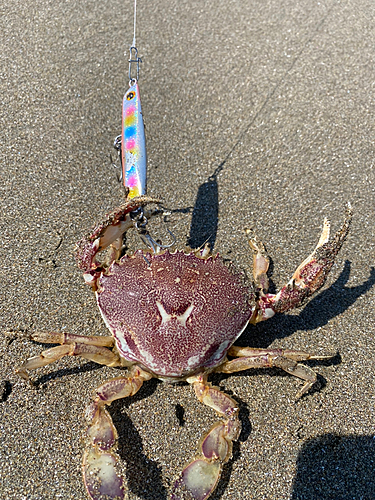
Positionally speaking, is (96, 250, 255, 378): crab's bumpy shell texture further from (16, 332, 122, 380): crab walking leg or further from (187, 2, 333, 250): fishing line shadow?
(187, 2, 333, 250): fishing line shadow

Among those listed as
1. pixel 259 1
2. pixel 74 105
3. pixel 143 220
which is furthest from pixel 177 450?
pixel 259 1

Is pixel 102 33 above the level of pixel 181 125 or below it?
above

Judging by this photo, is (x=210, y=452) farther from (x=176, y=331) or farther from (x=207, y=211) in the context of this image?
(x=207, y=211)

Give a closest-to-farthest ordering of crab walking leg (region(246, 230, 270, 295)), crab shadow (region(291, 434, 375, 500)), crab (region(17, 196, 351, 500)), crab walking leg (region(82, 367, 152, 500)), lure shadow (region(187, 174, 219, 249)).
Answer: crab walking leg (region(82, 367, 152, 500))
crab (region(17, 196, 351, 500))
crab shadow (region(291, 434, 375, 500))
crab walking leg (region(246, 230, 270, 295))
lure shadow (region(187, 174, 219, 249))

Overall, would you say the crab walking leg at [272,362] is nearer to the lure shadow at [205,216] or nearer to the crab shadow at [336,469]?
the crab shadow at [336,469]

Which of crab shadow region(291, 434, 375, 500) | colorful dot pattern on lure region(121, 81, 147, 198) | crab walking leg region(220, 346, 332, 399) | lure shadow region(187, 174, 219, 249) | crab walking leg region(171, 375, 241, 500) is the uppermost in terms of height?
colorful dot pattern on lure region(121, 81, 147, 198)

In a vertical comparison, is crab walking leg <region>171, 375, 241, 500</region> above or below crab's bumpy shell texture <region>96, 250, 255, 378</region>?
below

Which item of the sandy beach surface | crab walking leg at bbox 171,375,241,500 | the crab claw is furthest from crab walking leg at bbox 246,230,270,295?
the crab claw

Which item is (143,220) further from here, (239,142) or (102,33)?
(102,33)

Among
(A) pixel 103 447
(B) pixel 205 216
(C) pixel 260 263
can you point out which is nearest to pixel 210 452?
(A) pixel 103 447
